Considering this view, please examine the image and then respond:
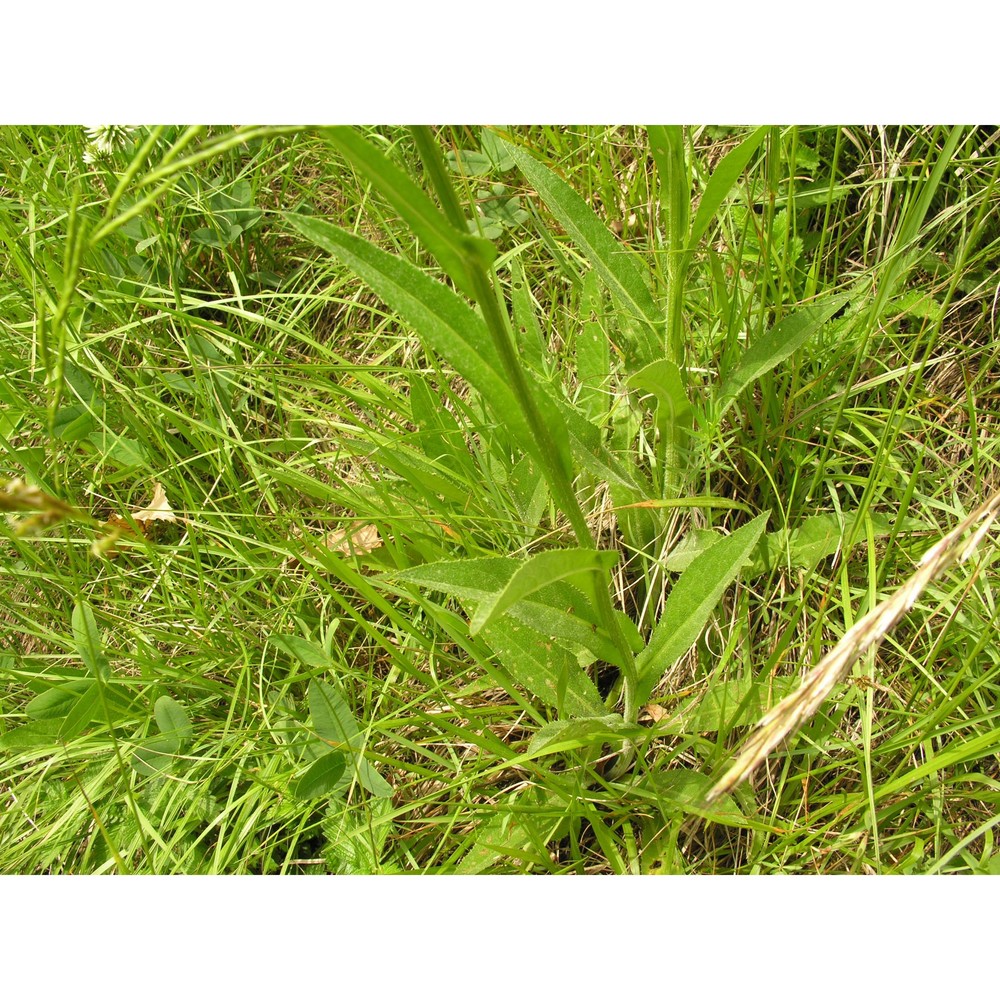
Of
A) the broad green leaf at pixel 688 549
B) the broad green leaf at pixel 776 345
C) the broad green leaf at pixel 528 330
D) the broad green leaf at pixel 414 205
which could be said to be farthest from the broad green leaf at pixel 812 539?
the broad green leaf at pixel 414 205

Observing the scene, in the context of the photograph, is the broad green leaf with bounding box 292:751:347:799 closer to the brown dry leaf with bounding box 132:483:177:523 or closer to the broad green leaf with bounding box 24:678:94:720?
the broad green leaf with bounding box 24:678:94:720

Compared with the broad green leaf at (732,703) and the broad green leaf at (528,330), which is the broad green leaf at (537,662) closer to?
the broad green leaf at (732,703)

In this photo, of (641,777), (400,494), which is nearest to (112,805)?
(400,494)

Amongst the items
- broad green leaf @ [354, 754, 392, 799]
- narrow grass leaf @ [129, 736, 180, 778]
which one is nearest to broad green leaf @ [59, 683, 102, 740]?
narrow grass leaf @ [129, 736, 180, 778]

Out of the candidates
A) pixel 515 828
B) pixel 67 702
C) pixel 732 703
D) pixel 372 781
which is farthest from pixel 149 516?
pixel 732 703

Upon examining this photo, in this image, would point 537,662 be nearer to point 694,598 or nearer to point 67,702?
point 694,598

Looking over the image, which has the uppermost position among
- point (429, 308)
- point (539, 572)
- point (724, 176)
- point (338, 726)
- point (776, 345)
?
point (724, 176)

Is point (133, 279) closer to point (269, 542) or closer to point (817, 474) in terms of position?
point (269, 542)
